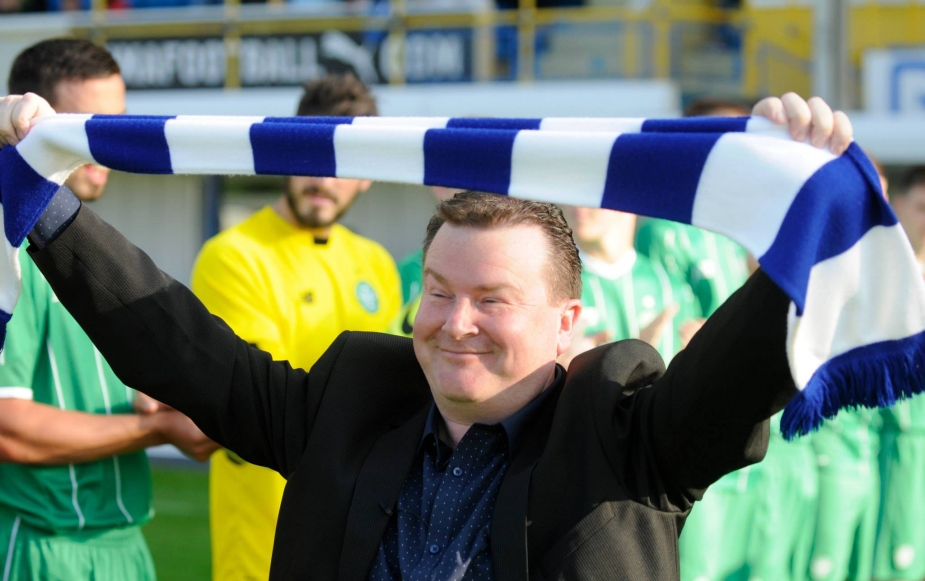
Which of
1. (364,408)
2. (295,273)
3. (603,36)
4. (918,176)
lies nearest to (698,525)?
(295,273)

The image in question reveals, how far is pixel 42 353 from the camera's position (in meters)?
2.62

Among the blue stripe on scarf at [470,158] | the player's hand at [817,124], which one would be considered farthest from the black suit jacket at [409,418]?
the blue stripe on scarf at [470,158]

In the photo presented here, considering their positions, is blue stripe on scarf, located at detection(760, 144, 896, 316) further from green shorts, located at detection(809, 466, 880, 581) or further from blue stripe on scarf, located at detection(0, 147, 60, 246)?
green shorts, located at detection(809, 466, 880, 581)

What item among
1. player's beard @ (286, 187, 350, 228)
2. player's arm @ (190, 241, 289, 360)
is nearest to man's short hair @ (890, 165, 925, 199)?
player's beard @ (286, 187, 350, 228)

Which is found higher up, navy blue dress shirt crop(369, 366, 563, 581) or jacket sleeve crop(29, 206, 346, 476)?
jacket sleeve crop(29, 206, 346, 476)

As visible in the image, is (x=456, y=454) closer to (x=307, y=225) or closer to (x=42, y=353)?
(x=42, y=353)

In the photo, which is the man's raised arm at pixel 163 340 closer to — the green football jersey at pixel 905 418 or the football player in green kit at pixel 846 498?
the football player in green kit at pixel 846 498

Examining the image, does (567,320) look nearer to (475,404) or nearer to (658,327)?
(475,404)

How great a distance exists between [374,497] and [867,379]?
2.56 feet

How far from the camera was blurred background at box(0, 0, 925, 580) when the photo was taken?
35.6 ft

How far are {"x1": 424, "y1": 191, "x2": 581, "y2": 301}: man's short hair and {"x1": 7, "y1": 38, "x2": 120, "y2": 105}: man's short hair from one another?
1.22 metres

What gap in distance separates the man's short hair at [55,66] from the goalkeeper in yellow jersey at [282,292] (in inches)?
24.7

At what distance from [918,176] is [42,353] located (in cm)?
361

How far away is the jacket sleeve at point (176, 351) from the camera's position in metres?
1.88
